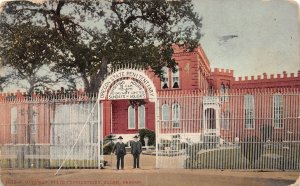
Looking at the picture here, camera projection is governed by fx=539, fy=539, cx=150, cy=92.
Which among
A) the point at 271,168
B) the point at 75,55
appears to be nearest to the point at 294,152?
the point at 271,168

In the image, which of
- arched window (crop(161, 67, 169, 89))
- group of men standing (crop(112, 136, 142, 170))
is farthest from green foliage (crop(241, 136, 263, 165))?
group of men standing (crop(112, 136, 142, 170))

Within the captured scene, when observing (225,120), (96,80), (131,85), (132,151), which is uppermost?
(96,80)

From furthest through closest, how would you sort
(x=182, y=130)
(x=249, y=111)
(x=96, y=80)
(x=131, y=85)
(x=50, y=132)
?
1. (x=50, y=132)
2. (x=96, y=80)
3. (x=131, y=85)
4. (x=182, y=130)
5. (x=249, y=111)

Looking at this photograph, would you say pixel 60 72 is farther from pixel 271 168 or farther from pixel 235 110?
pixel 271 168

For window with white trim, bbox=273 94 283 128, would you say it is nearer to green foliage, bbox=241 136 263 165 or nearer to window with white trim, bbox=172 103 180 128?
green foliage, bbox=241 136 263 165

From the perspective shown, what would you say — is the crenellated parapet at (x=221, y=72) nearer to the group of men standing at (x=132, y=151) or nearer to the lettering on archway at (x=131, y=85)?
the lettering on archway at (x=131, y=85)

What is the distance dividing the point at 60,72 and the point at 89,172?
293 cm

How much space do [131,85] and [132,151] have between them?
1.87 meters

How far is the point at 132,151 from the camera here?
15.1m

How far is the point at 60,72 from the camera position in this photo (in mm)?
15242

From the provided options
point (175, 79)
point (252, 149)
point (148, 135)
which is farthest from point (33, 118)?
point (252, 149)

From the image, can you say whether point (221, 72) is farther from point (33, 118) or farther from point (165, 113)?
point (33, 118)

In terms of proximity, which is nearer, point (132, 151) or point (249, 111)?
point (249, 111)

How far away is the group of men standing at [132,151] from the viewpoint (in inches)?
591
